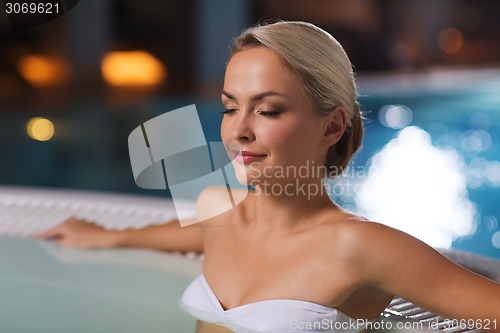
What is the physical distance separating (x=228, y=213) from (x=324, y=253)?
1.42 ft

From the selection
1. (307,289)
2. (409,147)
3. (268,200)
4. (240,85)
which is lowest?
(409,147)

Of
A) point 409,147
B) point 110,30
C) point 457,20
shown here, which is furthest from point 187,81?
point 457,20

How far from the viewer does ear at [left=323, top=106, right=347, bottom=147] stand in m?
1.74

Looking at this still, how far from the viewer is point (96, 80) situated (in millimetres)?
11086

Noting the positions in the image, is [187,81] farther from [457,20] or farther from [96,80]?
[457,20]

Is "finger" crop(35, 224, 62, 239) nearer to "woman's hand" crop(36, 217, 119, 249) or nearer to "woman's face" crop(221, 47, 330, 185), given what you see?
"woman's hand" crop(36, 217, 119, 249)

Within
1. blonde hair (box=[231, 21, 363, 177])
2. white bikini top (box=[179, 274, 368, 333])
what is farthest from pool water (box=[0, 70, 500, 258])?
blonde hair (box=[231, 21, 363, 177])

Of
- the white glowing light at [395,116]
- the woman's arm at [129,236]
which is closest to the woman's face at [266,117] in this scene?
the woman's arm at [129,236]

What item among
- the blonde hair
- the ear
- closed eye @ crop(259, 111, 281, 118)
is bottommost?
the ear

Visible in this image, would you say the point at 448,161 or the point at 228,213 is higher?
the point at 228,213

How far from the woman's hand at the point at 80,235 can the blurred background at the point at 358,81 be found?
2.60ft

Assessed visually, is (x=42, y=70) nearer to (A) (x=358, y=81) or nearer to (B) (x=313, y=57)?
(A) (x=358, y=81)

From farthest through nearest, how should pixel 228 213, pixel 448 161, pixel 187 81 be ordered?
pixel 187 81
pixel 448 161
pixel 228 213

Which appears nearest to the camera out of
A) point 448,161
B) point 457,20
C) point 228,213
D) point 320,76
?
point 320,76
